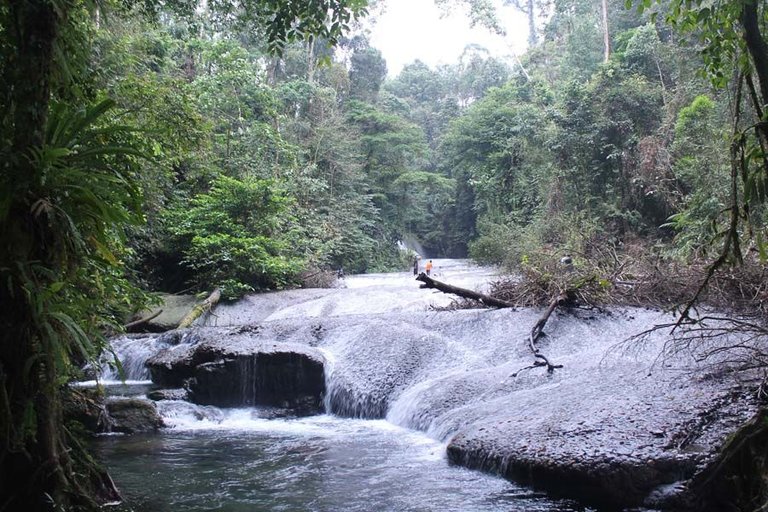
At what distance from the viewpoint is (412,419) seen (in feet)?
26.6

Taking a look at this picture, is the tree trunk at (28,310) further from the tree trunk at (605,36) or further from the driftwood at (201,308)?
the tree trunk at (605,36)

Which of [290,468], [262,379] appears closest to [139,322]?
[262,379]

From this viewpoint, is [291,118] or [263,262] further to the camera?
[291,118]

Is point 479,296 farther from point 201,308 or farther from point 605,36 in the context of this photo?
point 605,36

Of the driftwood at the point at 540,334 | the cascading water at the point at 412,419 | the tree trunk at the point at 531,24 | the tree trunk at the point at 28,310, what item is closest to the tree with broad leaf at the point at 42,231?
the tree trunk at the point at 28,310

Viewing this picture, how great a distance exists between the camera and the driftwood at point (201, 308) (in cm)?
1486

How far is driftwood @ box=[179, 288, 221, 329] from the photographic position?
14.9m

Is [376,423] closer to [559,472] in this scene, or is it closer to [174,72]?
[559,472]

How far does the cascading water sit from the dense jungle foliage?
1615 millimetres

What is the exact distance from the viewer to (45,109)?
3.23 m

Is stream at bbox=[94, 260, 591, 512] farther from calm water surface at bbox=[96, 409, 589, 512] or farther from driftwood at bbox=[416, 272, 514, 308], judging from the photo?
driftwood at bbox=[416, 272, 514, 308]

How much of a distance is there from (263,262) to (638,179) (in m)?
12.2

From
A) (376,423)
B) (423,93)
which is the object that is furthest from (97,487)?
(423,93)

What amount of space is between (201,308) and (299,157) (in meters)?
14.0
